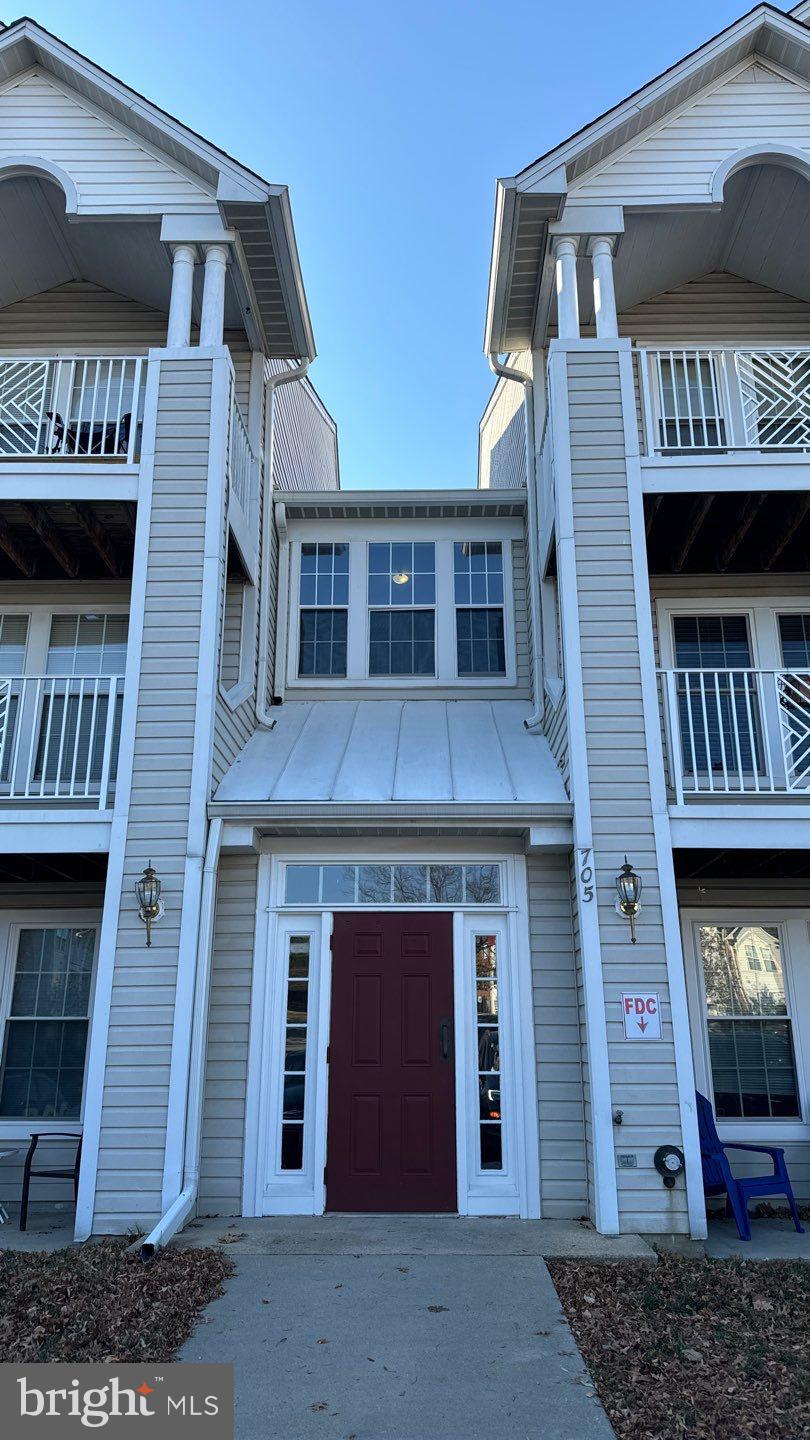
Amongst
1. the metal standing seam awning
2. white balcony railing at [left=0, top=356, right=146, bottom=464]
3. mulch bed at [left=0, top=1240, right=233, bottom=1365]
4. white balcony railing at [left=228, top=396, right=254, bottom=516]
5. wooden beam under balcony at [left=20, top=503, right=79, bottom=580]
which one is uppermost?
white balcony railing at [left=0, top=356, right=146, bottom=464]

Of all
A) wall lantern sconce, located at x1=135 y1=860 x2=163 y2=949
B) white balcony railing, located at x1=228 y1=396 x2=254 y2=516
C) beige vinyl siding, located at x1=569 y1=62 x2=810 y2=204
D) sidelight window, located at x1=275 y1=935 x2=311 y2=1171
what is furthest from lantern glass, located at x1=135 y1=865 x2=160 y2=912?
beige vinyl siding, located at x1=569 y1=62 x2=810 y2=204

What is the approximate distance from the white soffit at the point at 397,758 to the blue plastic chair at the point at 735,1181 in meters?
2.74

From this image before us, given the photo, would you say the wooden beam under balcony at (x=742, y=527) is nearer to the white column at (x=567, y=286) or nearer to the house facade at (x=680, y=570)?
the house facade at (x=680, y=570)

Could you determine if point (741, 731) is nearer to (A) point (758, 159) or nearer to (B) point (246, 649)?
(B) point (246, 649)

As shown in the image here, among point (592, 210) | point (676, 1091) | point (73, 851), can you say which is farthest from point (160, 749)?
point (592, 210)

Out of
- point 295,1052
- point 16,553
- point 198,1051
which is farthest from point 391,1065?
point 16,553

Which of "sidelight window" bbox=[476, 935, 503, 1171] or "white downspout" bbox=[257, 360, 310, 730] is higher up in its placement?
"white downspout" bbox=[257, 360, 310, 730]

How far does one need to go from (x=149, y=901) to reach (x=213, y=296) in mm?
5404

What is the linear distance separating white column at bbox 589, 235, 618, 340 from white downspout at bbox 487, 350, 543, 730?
1.57 metres

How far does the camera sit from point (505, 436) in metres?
14.3

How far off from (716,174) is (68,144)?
235 inches

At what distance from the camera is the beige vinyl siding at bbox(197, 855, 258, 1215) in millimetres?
7473

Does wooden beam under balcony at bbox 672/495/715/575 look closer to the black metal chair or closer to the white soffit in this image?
the white soffit

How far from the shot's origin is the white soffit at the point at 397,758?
7.91 meters
